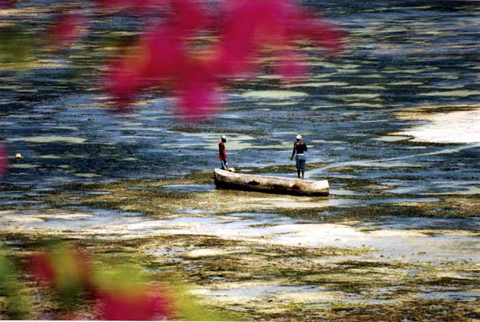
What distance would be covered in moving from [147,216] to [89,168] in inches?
284

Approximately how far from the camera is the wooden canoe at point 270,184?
2422 cm

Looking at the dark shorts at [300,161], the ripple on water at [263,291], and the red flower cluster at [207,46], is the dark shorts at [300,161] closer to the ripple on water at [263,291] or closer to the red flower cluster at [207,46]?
the ripple on water at [263,291]

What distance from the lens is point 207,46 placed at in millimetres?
1297

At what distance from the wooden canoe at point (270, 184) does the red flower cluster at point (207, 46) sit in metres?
22.8

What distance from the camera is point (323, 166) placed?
29.4 meters

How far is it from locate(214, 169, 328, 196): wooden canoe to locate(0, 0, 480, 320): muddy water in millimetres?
337

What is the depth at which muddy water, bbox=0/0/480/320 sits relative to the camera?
67.5 feet

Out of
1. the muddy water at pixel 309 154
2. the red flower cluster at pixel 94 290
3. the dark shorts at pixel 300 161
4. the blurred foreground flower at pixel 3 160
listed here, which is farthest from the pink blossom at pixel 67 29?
the dark shorts at pixel 300 161

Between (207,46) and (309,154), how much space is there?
30.3m

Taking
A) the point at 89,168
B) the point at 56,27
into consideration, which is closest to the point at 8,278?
the point at 56,27

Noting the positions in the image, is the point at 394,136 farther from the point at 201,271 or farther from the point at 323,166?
the point at 201,271

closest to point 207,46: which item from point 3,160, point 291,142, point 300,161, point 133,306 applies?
point 133,306

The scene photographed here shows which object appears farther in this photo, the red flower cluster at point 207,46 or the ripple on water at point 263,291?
the ripple on water at point 263,291

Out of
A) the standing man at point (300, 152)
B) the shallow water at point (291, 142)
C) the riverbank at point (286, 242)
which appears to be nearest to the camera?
the riverbank at point (286, 242)
